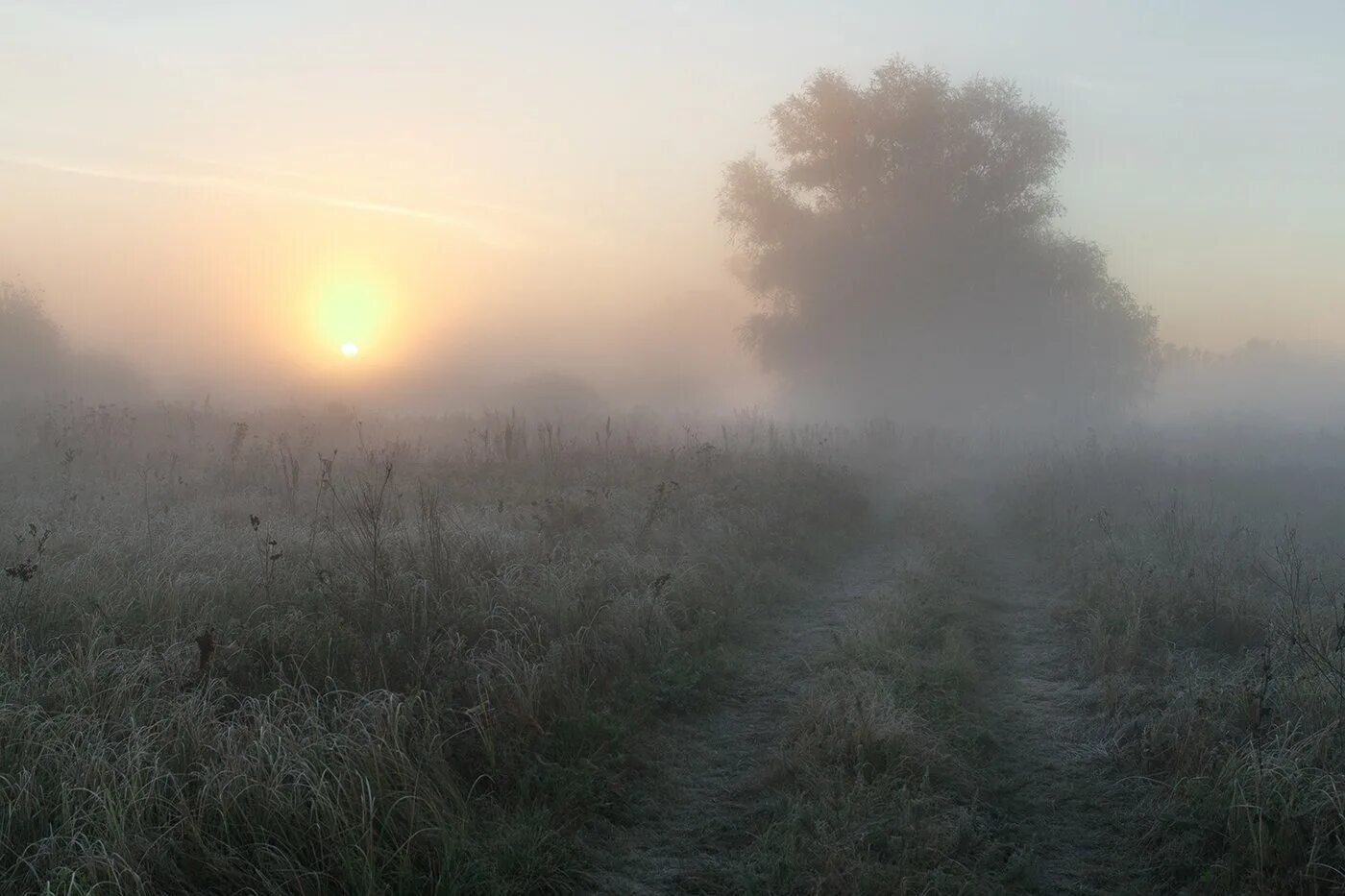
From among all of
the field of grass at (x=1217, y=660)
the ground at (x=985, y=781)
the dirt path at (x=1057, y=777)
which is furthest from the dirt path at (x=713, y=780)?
the field of grass at (x=1217, y=660)

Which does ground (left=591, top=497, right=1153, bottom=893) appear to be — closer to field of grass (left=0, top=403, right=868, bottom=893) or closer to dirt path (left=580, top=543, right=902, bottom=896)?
dirt path (left=580, top=543, right=902, bottom=896)

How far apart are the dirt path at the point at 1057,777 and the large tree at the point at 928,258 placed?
920 inches

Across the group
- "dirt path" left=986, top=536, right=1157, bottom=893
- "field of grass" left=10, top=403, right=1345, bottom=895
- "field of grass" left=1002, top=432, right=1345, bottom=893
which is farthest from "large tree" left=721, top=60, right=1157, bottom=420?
"dirt path" left=986, top=536, right=1157, bottom=893

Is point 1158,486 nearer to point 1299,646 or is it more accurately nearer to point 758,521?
point 758,521

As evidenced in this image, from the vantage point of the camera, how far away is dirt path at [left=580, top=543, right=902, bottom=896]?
4.39m

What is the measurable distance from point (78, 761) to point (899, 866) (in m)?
3.98

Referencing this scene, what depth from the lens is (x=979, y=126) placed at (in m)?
30.7

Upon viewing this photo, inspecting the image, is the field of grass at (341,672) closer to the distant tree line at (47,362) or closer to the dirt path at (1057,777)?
the dirt path at (1057,777)

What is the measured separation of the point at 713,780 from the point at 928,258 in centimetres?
2753

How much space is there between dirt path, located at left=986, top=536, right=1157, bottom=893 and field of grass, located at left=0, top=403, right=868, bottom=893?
2.31 m

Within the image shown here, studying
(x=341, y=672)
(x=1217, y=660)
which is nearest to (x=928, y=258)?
(x=1217, y=660)

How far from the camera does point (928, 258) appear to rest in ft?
98.1

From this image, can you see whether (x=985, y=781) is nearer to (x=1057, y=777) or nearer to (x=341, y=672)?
(x=1057, y=777)

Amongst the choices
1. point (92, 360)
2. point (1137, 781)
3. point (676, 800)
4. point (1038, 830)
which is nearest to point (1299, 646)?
point (1137, 781)
